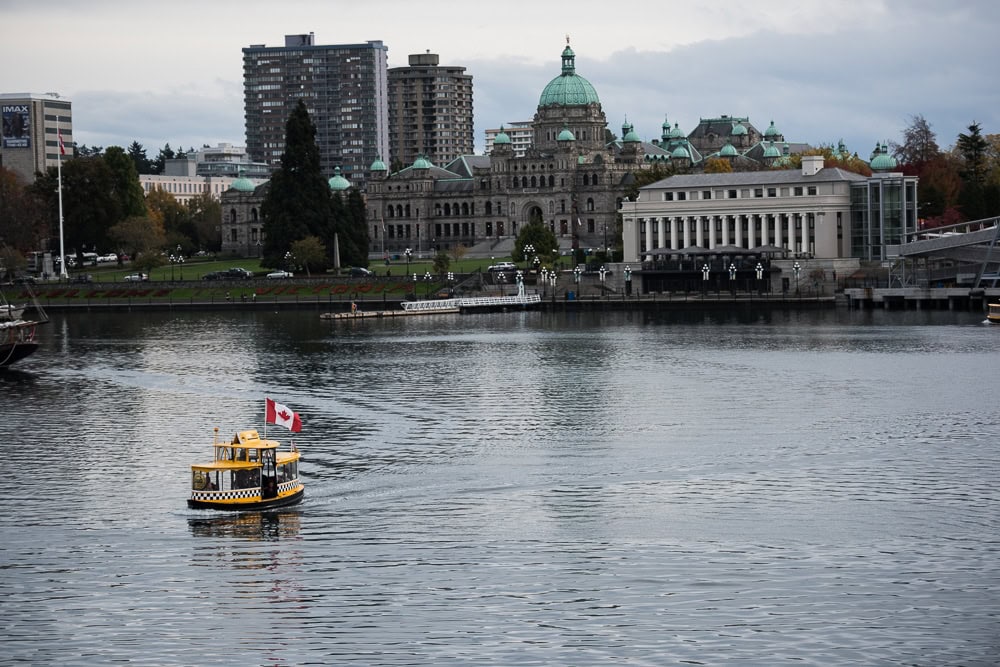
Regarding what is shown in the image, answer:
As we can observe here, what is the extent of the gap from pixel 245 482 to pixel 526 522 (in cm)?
953

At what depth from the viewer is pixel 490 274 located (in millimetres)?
178250

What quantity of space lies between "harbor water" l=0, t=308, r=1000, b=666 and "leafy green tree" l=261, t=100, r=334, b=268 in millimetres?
86819

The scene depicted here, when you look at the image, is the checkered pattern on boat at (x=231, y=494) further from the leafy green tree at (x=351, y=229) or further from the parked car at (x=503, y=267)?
the leafy green tree at (x=351, y=229)

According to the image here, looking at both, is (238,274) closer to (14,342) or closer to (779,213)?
(779,213)

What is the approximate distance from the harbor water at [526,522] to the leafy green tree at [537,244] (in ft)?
289

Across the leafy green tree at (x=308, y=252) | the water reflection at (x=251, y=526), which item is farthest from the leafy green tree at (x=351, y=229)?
the water reflection at (x=251, y=526)

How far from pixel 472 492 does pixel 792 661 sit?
1935 centimetres

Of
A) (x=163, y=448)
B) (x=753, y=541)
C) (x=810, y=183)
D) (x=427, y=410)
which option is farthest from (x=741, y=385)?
(x=810, y=183)

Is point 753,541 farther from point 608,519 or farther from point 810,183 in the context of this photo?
point 810,183

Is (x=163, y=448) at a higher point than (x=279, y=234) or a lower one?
lower

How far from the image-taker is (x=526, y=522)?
49469 millimetres

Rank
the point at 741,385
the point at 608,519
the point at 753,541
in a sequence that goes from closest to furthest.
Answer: the point at 753,541
the point at 608,519
the point at 741,385

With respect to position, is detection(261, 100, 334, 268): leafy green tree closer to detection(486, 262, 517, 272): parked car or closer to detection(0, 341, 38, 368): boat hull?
detection(486, 262, 517, 272): parked car

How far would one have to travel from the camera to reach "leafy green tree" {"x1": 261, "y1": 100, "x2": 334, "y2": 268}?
584ft
